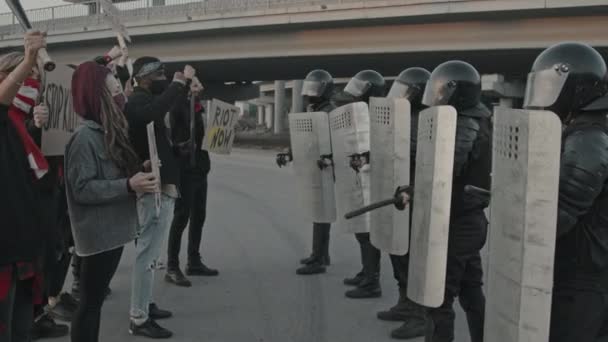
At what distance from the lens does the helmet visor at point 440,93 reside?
138 inches

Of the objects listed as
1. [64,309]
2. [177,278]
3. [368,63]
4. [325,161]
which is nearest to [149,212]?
[64,309]

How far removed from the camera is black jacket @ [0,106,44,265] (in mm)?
2695

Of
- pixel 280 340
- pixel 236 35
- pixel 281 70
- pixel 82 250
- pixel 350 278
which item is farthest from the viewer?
pixel 281 70

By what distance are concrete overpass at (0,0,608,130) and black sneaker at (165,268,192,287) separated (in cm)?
1795

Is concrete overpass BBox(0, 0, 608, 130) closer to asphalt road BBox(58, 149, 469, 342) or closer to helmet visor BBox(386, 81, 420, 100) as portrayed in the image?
asphalt road BBox(58, 149, 469, 342)

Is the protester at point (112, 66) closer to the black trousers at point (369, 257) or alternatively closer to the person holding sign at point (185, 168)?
the person holding sign at point (185, 168)

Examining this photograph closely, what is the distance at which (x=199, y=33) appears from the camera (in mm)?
27875

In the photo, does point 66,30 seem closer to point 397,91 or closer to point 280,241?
point 280,241

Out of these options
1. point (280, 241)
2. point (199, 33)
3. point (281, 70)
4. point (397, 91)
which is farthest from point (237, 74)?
point (397, 91)

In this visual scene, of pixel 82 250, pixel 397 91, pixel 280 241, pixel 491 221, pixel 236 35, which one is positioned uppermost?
pixel 236 35

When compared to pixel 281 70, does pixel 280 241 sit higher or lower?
lower

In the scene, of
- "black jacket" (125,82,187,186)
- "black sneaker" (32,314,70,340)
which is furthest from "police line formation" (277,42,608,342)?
"black sneaker" (32,314,70,340)

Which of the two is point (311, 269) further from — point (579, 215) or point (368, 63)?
point (368, 63)

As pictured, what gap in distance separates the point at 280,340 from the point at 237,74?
34.1 meters
